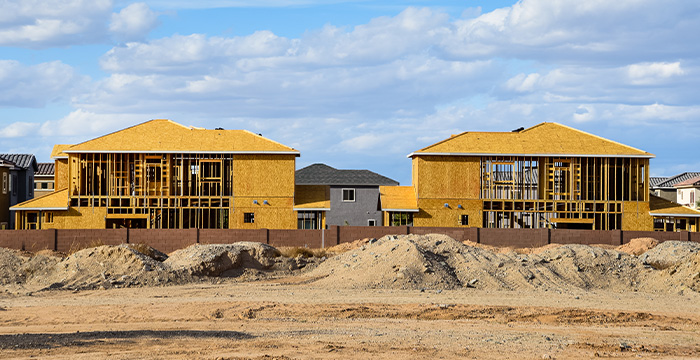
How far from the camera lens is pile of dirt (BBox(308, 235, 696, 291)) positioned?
2481 cm

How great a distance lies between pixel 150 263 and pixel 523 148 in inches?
999

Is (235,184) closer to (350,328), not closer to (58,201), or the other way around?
(58,201)

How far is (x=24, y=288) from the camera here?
24906 mm

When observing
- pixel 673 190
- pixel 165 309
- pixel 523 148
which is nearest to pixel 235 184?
pixel 523 148

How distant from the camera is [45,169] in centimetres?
6950

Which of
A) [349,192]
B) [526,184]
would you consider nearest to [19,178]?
[349,192]

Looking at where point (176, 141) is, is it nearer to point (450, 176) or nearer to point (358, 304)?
point (450, 176)

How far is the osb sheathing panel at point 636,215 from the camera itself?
45.4 metres

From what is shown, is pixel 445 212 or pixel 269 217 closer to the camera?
pixel 269 217

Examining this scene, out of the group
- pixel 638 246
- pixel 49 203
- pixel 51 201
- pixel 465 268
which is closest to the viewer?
pixel 465 268

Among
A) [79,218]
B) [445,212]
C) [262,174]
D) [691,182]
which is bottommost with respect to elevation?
[79,218]

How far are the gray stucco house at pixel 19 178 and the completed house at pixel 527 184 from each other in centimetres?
2885

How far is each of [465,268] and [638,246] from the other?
14406 mm

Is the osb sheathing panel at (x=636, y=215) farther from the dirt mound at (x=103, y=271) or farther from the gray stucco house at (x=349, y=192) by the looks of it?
the dirt mound at (x=103, y=271)
